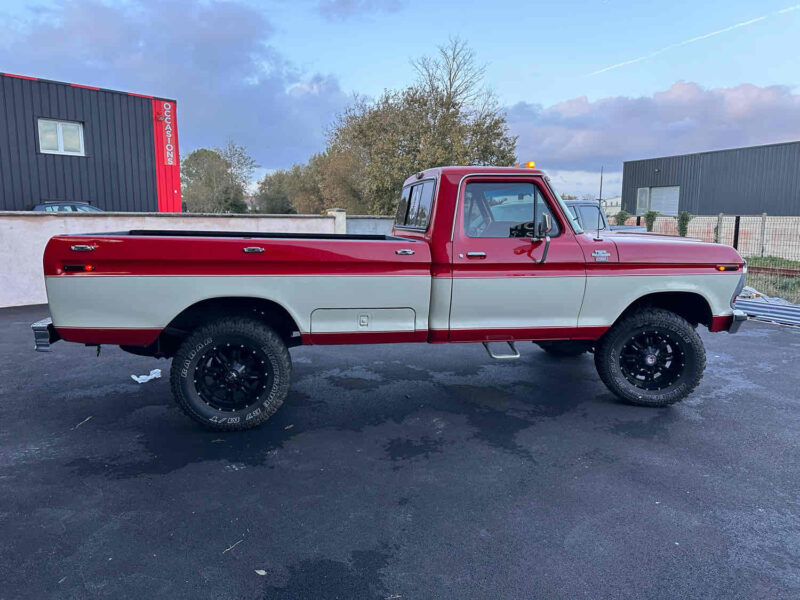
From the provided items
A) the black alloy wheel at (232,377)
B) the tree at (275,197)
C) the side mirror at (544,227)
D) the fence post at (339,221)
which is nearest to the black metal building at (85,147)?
the fence post at (339,221)

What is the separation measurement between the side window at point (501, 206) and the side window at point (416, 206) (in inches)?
14.3

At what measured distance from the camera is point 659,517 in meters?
3.12

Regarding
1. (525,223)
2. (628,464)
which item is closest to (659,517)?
(628,464)

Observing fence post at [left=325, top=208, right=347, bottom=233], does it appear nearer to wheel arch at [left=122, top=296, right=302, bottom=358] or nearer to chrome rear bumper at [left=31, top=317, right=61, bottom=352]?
wheel arch at [left=122, top=296, right=302, bottom=358]

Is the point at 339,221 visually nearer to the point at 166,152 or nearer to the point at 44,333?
the point at 166,152

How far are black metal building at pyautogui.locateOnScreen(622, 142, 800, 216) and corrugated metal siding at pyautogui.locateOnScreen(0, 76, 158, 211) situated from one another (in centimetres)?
3173

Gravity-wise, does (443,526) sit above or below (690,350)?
below

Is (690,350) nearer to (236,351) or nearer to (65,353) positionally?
(236,351)

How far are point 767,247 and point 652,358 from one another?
Answer: 13143 millimetres

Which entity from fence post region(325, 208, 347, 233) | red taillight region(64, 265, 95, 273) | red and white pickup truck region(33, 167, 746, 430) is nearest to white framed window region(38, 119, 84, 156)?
fence post region(325, 208, 347, 233)

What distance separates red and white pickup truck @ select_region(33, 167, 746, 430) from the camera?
3.89 meters

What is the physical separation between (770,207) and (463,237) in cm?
3373

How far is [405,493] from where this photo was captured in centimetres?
337

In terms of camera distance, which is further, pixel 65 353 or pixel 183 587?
pixel 65 353
